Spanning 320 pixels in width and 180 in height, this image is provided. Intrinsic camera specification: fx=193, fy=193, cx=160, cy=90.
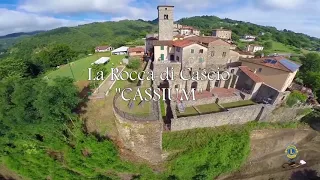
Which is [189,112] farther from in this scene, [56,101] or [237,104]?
[56,101]

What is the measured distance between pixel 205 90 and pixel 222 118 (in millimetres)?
6802

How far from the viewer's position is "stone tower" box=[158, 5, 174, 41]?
31.7 metres

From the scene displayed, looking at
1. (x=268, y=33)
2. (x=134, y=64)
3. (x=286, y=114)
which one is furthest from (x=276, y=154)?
(x=268, y=33)

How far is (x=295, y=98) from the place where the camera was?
84.1ft

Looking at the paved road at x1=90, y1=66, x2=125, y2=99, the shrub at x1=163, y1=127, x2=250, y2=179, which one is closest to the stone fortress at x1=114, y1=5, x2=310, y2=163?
the shrub at x1=163, y1=127, x2=250, y2=179

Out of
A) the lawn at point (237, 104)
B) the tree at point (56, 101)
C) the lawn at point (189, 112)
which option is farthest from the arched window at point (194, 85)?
the tree at point (56, 101)

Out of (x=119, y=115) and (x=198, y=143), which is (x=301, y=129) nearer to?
(x=198, y=143)

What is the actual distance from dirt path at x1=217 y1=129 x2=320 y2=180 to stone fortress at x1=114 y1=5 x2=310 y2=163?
2324 mm

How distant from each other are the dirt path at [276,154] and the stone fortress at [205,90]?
232 centimetres

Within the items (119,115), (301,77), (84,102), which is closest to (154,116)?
(119,115)

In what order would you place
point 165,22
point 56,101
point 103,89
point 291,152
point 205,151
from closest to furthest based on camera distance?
point 56,101
point 205,151
point 291,152
point 103,89
point 165,22

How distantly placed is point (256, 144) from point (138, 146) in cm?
1439

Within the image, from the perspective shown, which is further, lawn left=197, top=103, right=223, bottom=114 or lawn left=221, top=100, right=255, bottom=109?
lawn left=221, top=100, right=255, bottom=109

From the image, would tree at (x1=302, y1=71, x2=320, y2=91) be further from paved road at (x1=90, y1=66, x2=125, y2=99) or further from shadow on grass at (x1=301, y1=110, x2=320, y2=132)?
paved road at (x1=90, y1=66, x2=125, y2=99)
